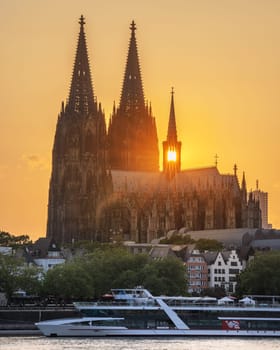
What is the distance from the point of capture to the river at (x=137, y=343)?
96375mm

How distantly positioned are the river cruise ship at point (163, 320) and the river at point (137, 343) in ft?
3.32

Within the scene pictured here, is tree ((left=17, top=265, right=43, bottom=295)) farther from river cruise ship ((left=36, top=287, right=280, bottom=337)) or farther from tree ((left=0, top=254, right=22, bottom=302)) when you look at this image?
river cruise ship ((left=36, top=287, right=280, bottom=337))

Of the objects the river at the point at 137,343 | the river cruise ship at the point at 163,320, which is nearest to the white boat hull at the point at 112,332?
the river cruise ship at the point at 163,320

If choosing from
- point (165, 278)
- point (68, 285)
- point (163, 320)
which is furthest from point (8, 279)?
point (163, 320)

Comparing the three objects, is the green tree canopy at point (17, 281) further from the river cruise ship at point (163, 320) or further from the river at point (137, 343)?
the river at point (137, 343)

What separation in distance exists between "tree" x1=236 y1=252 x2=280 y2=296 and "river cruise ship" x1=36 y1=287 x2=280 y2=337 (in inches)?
1076

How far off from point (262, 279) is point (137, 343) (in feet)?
126

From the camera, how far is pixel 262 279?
136750 mm

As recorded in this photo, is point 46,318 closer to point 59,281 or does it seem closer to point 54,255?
point 59,281

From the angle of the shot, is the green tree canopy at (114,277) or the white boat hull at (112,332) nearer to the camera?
the white boat hull at (112,332)

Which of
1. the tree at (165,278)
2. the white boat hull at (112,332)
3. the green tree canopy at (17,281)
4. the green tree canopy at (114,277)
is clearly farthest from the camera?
the tree at (165,278)

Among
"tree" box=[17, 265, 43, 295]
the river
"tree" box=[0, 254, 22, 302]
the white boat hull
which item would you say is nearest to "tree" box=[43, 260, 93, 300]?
"tree" box=[17, 265, 43, 295]

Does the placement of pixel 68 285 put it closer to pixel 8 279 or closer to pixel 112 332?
pixel 8 279

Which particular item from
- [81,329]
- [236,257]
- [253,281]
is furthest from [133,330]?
[236,257]
